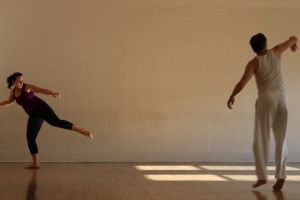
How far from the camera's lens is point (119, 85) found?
6.91 meters

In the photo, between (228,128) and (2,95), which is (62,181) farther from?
(228,128)

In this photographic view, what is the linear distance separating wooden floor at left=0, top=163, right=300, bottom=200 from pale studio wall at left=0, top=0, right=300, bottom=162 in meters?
0.83

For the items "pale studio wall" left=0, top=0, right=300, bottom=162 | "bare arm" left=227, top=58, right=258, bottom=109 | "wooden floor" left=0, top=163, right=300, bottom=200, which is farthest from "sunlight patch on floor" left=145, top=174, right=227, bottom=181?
"pale studio wall" left=0, top=0, right=300, bottom=162

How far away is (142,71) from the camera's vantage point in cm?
694

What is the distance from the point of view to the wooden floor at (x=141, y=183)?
3.43 meters

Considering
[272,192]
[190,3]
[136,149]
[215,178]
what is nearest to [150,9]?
[190,3]

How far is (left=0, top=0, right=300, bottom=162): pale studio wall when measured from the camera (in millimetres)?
6805

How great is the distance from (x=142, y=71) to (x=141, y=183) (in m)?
2.93

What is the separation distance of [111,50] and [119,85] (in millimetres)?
537

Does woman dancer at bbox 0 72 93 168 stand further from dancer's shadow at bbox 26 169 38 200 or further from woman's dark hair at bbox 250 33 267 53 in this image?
woman's dark hair at bbox 250 33 267 53

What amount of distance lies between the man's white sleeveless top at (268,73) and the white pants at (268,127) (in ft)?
0.17

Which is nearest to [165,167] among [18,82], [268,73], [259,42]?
[18,82]

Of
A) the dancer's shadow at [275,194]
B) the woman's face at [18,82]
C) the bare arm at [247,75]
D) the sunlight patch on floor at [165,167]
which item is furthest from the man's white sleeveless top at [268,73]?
the woman's face at [18,82]

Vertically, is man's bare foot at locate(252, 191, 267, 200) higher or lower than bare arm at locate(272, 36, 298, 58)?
lower
